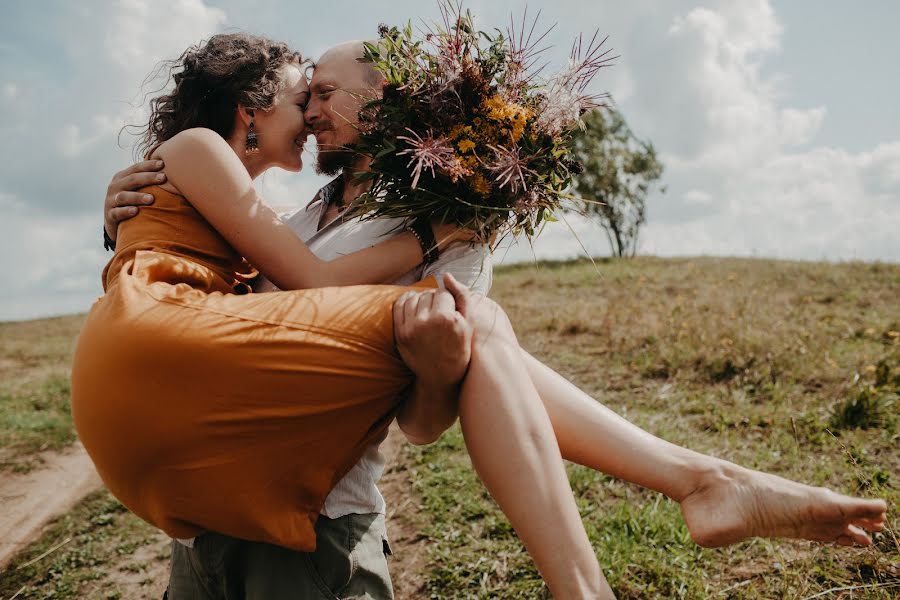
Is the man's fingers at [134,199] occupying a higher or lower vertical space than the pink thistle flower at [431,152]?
lower

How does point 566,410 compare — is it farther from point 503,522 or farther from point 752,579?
point 503,522

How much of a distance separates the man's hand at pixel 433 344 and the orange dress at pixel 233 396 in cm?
5

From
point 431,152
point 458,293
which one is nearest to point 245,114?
point 431,152

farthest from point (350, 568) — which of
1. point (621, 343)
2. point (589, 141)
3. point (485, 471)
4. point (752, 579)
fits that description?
point (589, 141)

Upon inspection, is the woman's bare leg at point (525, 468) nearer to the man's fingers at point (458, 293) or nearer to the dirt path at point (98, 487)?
the man's fingers at point (458, 293)

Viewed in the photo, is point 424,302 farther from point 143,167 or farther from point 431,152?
point 143,167

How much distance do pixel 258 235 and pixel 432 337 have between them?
848mm

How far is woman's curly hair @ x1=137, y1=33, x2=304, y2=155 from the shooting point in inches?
105

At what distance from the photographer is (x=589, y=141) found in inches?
821

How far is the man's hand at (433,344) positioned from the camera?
165cm

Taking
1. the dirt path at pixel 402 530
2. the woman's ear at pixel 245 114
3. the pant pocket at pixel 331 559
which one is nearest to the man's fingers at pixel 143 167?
the woman's ear at pixel 245 114

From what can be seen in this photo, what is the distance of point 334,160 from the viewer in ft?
9.34

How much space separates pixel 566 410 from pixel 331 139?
1596 mm

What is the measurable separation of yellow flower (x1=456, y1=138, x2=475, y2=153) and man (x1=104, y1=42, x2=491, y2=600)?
37 centimetres
